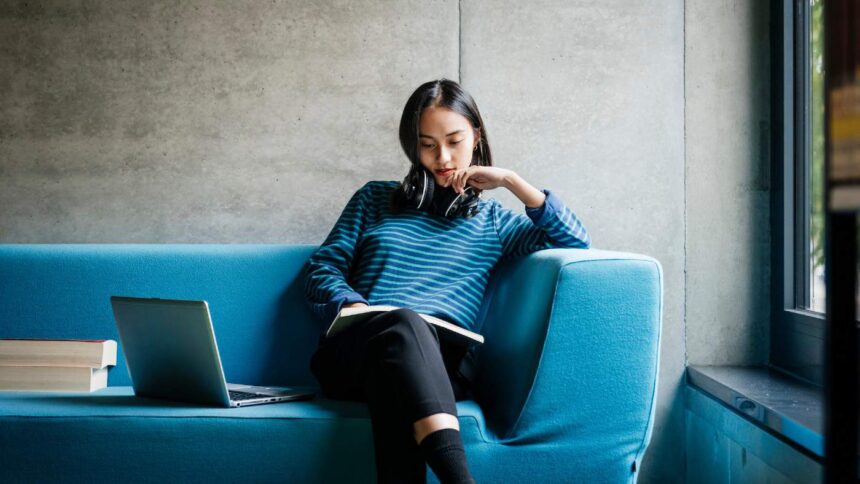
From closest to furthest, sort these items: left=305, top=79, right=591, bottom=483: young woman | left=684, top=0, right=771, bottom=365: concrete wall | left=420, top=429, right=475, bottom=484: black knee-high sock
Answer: left=420, top=429, right=475, bottom=484: black knee-high sock
left=305, top=79, right=591, bottom=483: young woman
left=684, top=0, right=771, bottom=365: concrete wall

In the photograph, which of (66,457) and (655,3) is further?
(655,3)

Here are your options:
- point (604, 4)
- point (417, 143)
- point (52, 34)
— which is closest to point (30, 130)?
point (52, 34)

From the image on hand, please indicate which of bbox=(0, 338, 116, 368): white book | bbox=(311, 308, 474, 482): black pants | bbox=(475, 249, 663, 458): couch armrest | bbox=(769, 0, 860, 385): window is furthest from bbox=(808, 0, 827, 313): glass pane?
bbox=(0, 338, 116, 368): white book

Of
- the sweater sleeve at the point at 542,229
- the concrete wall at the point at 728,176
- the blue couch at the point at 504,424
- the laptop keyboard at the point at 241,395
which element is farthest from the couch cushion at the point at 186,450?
the concrete wall at the point at 728,176

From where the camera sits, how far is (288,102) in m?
2.44

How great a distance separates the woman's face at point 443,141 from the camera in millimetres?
2074

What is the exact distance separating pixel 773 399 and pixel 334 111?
1.51 m

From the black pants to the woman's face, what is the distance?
1.97 ft

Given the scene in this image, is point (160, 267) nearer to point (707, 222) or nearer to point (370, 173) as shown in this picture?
point (370, 173)

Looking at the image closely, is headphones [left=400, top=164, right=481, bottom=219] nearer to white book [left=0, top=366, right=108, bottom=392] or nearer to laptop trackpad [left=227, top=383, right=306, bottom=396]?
laptop trackpad [left=227, top=383, right=306, bottom=396]

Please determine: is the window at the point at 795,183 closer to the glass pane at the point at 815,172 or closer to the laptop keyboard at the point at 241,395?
the glass pane at the point at 815,172

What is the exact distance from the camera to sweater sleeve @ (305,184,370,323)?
6.11 feet

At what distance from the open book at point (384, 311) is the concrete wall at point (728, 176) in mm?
1068

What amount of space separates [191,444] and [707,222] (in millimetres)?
1697
